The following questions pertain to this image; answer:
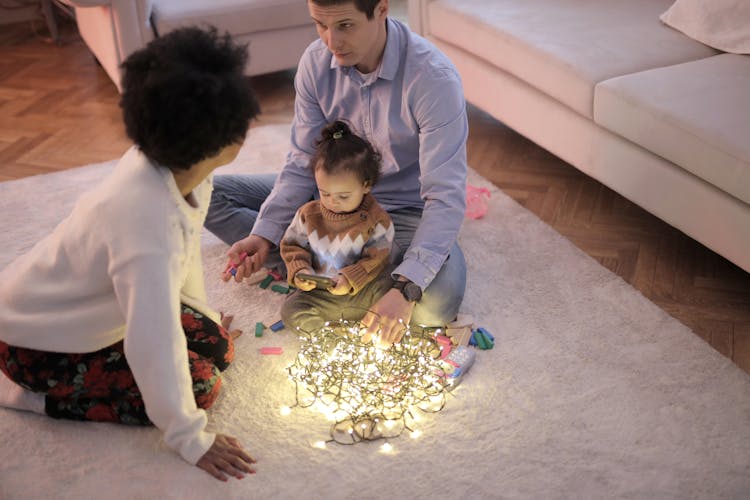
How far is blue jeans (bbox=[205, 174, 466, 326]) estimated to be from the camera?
221cm

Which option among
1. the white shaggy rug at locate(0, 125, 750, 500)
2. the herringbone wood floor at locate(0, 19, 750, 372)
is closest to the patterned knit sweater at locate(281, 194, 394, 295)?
the white shaggy rug at locate(0, 125, 750, 500)

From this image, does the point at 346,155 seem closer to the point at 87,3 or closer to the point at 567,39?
the point at 567,39

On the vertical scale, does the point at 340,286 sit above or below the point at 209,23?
below

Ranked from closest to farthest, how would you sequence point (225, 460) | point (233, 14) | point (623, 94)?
point (225, 460) < point (623, 94) < point (233, 14)

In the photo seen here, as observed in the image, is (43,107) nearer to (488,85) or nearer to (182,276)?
(488,85)

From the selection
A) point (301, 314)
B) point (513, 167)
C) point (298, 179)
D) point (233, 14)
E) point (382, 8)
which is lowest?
point (513, 167)

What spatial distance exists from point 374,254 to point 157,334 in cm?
71

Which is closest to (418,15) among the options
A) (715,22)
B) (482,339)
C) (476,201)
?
(476,201)

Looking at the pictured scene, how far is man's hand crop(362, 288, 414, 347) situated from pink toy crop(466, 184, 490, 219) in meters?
0.78

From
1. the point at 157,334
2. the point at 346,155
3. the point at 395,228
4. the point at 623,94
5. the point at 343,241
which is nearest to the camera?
the point at 157,334

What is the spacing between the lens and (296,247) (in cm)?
224

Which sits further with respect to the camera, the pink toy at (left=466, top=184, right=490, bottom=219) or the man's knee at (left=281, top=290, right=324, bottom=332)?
the pink toy at (left=466, top=184, right=490, bottom=219)

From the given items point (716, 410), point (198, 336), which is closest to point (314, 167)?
point (198, 336)

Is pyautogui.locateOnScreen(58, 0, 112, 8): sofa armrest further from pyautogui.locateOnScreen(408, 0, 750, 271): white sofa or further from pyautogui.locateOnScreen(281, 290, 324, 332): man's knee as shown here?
pyautogui.locateOnScreen(281, 290, 324, 332): man's knee
